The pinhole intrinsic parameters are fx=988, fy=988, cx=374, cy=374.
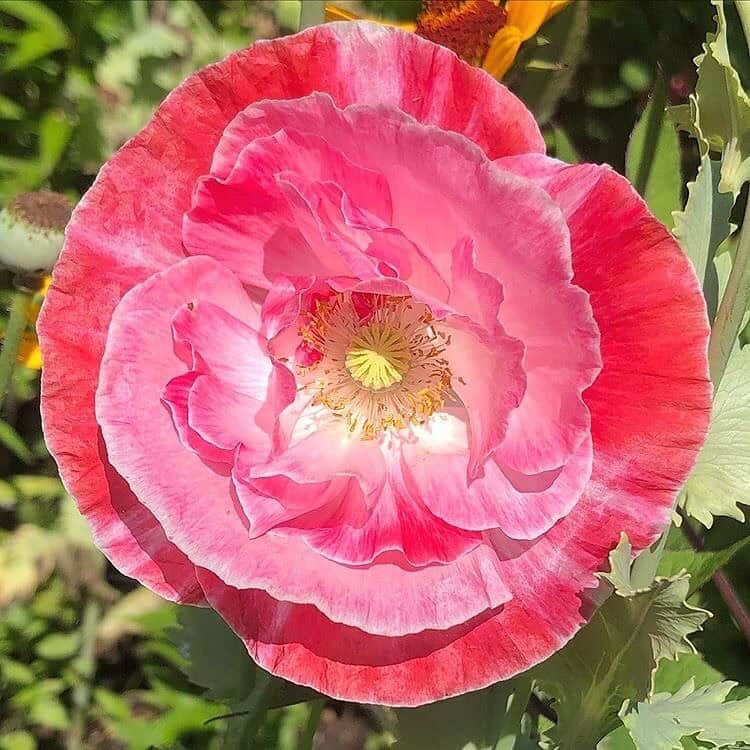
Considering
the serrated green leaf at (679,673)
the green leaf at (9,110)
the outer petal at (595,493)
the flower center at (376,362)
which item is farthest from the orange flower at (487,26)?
the green leaf at (9,110)

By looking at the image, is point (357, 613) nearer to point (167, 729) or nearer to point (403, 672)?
point (403, 672)

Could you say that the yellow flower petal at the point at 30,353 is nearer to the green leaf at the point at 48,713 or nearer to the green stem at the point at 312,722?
the green leaf at the point at 48,713

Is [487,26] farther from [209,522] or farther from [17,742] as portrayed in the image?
[17,742]

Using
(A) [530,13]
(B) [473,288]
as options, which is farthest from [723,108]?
(A) [530,13]

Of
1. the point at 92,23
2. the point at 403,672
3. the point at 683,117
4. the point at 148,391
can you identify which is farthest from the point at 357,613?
the point at 92,23

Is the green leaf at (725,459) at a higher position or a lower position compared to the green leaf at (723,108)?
lower

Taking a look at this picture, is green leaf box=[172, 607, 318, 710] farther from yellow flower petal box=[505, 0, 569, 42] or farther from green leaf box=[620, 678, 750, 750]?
yellow flower petal box=[505, 0, 569, 42]
